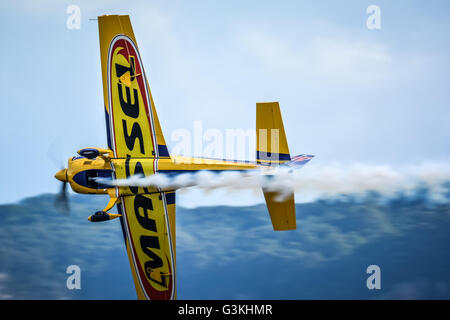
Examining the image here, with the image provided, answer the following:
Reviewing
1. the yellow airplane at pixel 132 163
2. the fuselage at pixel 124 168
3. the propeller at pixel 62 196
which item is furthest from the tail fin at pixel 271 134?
the propeller at pixel 62 196

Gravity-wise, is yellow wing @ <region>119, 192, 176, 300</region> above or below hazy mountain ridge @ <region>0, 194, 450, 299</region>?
above

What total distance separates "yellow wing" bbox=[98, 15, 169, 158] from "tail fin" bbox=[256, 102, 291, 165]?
2.33 meters

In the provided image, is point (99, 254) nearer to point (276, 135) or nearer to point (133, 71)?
point (133, 71)

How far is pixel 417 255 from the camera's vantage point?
68.5 ft

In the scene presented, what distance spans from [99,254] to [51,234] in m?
2.32

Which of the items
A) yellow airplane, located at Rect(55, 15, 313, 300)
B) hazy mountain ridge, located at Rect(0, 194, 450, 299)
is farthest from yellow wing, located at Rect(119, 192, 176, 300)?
→ hazy mountain ridge, located at Rect(0, 194, 450, 299)

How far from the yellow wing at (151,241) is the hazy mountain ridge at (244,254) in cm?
803

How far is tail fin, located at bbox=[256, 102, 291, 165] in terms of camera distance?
1134 cm

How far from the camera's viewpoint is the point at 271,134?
1138 cm

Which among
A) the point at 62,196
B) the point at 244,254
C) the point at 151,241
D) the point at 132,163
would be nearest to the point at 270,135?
the point at 132,163

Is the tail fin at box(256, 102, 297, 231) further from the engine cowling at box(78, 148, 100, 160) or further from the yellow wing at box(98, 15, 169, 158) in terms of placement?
the engine cowling at box(78, 148, 100, 160)

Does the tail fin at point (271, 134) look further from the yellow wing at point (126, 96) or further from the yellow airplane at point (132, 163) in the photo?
the yellow wing at point (126, 96)

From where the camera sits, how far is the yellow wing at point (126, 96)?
12.4 m

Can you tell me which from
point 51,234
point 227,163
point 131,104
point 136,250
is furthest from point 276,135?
point 51,234
